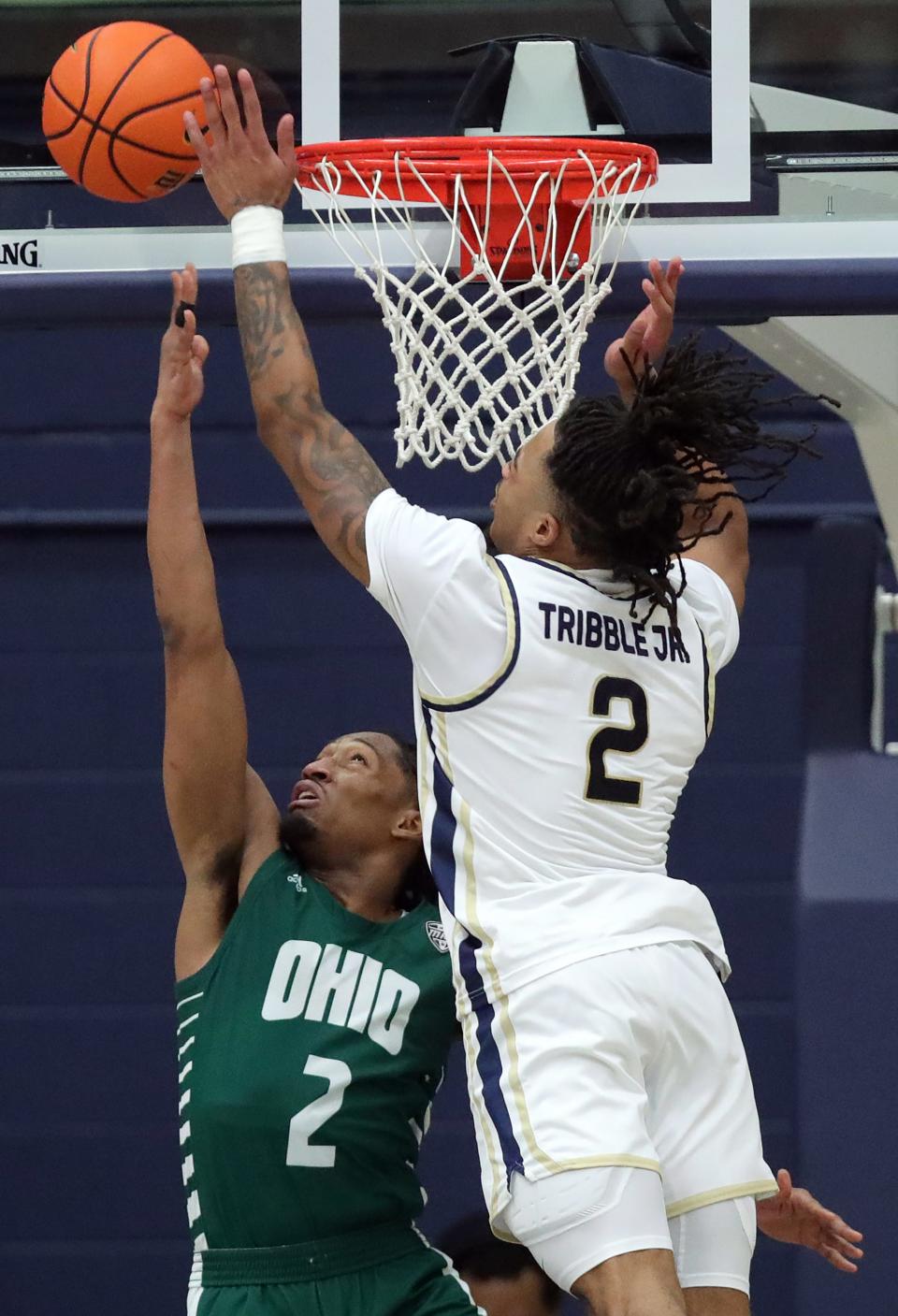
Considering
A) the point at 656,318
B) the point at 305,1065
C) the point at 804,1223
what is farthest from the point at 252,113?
the point at 804,1223

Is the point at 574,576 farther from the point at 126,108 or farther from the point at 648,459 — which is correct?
the point at 126,108

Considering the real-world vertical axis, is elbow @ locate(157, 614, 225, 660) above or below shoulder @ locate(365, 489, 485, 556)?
below

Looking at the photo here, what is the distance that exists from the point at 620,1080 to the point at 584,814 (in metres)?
0.41

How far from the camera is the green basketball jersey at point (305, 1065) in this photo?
3.18m

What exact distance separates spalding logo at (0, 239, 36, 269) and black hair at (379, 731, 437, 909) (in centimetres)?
129

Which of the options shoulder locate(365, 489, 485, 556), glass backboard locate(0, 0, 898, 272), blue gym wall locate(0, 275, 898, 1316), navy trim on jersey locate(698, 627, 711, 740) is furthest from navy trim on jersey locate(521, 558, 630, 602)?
blue gym wall locate(0, 275, 898, 1316)

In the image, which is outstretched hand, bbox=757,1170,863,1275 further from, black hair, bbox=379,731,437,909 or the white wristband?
the white wristband

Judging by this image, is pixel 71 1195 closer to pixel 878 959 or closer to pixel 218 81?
pixel 878 959

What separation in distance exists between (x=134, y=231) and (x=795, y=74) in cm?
251

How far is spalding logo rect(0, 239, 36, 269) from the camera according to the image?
3.67 m

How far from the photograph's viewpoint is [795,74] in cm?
526

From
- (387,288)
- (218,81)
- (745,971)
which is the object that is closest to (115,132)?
(218,81)

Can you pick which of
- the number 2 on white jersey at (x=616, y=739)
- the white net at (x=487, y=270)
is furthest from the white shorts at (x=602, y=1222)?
the white net at (x=487, y=270)

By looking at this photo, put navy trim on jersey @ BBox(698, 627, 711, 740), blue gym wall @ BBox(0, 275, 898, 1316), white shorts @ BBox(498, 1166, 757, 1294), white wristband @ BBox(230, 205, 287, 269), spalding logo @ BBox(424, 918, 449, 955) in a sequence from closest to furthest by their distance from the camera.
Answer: white shorts @ BBox(498, 1166, 757, 1294) < navy trim on jersey @ BBox(698, 627, 711, 740) < white wristband @ BBox(230, 205, 287, 269) < spalding logo @ BBox(424, 918, 449, 955) < blue gym wall @ BBox(0, 275, 898, 1316)
